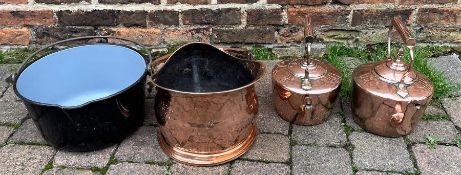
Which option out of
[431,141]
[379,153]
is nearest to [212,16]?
[379,153]

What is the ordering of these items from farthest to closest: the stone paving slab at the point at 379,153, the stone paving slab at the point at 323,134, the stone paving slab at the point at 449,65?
the stone paving slab at the point at 449,65, the stone paving slab at the point at 323,134, the stone paving slab at the point at 379,153

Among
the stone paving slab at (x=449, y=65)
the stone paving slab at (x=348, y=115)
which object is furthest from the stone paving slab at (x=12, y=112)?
the stone paving slab at (x=449, y=65)

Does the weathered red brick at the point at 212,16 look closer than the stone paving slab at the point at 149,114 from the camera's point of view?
No

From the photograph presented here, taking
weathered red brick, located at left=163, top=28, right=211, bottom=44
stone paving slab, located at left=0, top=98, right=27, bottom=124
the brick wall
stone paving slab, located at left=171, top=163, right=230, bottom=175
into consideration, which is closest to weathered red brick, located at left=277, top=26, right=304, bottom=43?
the brick wall

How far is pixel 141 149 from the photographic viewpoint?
1791mm

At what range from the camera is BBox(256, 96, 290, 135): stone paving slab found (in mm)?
1892

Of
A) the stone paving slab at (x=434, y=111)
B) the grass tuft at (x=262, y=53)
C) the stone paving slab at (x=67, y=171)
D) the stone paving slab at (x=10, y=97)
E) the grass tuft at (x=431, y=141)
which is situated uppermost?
the grass tuft at (x=262, y=53)

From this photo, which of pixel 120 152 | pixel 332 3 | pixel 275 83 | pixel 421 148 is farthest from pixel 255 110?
pixel 332 3

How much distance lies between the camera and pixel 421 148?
1782 mm

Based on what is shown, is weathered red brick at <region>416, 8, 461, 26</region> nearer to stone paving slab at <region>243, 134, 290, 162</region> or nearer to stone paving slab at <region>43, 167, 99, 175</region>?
stone paving slab at <region>243, 134, 290, 162</region>

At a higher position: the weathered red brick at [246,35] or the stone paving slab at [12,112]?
the weathered red brick at [246,35]

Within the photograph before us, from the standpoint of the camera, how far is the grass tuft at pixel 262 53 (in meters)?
2.33

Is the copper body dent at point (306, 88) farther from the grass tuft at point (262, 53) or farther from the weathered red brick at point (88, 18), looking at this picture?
the weathered red brick at point (88, 18)

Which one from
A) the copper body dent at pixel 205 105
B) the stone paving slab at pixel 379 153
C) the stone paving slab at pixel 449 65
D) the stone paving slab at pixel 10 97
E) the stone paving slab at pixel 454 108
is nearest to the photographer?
the copper body dent at pixel 205 105
